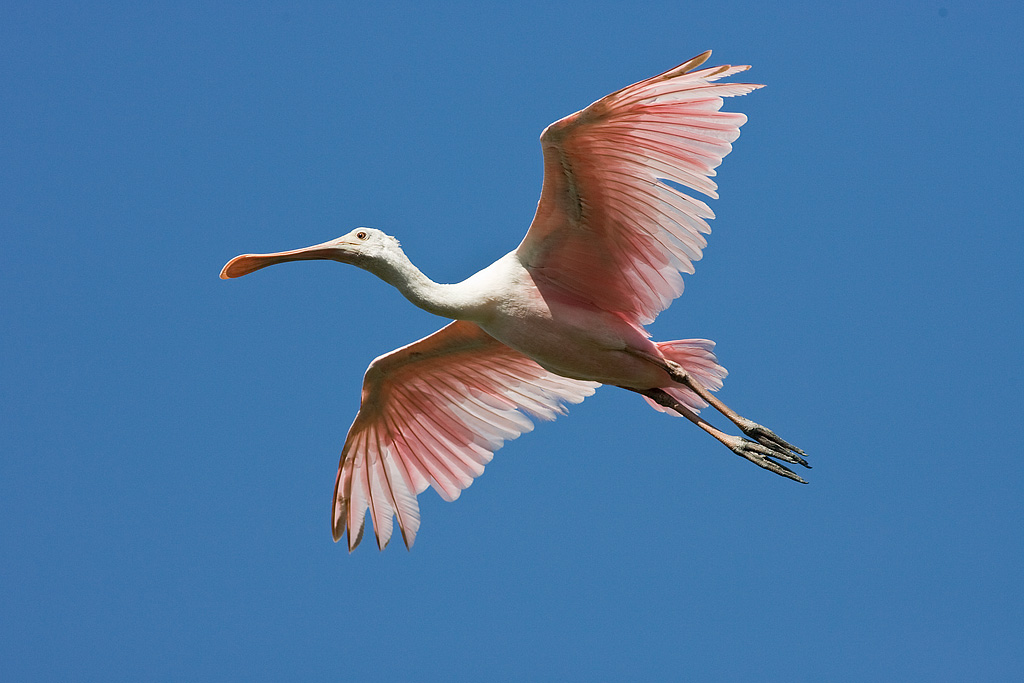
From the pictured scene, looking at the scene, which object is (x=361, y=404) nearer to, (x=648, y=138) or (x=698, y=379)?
(x=698, y=379)

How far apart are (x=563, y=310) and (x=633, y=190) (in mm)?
1324

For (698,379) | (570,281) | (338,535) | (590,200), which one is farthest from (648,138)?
(338,535)

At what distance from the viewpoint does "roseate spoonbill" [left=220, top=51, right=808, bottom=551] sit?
10.6 metres

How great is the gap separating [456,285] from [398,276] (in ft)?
1.74

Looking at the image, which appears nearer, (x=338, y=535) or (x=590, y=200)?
(x=590, y=200)

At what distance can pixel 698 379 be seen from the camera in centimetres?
1212

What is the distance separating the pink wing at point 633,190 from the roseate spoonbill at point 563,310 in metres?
0.01

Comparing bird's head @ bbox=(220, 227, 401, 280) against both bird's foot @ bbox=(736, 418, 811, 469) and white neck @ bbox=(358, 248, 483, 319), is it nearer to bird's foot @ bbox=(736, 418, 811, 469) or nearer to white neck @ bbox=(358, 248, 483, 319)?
white neck @ bbox=(358, 248, 483, 319)

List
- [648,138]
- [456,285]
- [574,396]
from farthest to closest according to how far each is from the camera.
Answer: [574,396]
[456,285]
[648,138]

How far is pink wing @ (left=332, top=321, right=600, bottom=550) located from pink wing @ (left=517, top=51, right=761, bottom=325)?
1872 mm

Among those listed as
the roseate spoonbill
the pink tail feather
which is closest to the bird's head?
the roseate spoonbill

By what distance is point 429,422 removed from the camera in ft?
45.6

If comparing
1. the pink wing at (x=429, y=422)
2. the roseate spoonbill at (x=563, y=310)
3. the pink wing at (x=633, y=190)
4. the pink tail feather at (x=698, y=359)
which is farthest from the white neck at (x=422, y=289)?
the pink tail feather at (x=698, y=359)

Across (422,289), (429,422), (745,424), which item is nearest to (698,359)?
(745,424)
